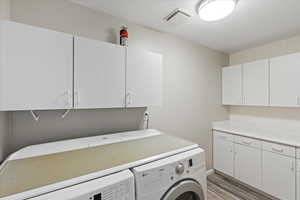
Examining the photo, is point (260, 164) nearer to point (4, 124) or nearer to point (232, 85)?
point (232, 85)

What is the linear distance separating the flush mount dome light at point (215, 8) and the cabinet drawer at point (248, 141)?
1836 mm

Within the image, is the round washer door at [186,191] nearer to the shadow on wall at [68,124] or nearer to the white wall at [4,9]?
the shadow on wall at [68,124]

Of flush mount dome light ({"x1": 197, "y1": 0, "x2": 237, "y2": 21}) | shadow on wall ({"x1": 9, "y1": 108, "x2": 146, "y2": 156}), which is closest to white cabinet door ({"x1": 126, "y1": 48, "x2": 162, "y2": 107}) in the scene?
shadow on wall ({"x1": 9, "y1": 108, "x2": 146, "y2": 156})

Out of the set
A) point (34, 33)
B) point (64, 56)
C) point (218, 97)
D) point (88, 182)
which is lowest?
point (88, 182)

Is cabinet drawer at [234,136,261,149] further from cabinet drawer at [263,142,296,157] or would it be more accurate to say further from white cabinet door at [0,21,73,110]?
white cabinet door at [0,21,73,110]

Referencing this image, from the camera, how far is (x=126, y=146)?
123cm

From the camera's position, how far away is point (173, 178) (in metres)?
0.99

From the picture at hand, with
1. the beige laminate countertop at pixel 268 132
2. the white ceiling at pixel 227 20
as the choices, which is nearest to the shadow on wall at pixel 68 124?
the white ceiling at pixel 227 20

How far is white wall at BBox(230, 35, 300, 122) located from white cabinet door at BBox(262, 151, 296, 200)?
79 centimetres

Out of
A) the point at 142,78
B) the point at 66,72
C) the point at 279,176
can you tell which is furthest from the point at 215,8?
the point at 279,176

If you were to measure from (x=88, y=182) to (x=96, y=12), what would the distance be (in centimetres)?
168

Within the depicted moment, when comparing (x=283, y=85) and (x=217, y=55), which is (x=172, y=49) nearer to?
(x=217, y=55)

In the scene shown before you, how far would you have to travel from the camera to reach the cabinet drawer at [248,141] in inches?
79.2

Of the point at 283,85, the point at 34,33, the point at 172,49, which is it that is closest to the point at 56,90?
the point at 34,33
